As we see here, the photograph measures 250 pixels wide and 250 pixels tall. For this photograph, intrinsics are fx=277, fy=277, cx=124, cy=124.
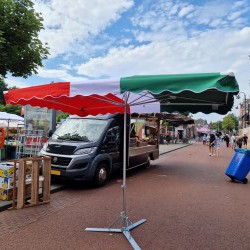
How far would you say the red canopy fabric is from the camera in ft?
17.0

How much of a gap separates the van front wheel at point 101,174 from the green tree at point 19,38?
489 cm

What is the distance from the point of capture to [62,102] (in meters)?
7.09

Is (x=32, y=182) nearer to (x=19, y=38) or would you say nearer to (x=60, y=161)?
(x=60, y=161)

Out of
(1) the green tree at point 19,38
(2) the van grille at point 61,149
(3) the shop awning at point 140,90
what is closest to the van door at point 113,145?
(2) the van grille at point 61,149

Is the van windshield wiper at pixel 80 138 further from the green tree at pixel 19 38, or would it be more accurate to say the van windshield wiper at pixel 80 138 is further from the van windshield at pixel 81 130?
the green tree at pixel 19 38

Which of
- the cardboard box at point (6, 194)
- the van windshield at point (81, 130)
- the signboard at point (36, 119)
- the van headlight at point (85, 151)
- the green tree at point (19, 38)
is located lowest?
the cardboard box at point (6, 194)

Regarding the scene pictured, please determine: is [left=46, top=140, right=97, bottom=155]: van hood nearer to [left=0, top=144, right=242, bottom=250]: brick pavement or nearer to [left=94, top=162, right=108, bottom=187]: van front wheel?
[left=94, top=162, right=108, bottom=187]: van front wheel

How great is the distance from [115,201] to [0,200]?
2636 millimetres

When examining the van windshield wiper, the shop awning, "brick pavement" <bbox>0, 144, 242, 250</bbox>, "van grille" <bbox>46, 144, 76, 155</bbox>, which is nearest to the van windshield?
the van windshield wiper

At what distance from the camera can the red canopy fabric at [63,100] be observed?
519 cm

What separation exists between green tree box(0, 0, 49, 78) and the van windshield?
292 cm

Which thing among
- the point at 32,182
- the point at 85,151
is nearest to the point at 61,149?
the point at 85,151

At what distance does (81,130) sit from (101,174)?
1.57 metres

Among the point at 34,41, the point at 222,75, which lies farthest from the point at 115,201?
the point at 34,41
